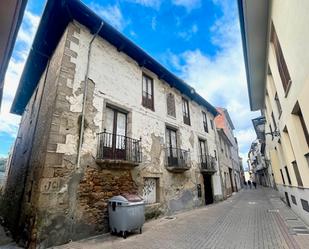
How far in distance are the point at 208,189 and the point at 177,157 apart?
452 cm

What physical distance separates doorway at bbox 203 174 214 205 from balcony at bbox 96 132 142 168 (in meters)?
6.93

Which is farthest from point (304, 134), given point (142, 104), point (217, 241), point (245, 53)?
point (142, 104)

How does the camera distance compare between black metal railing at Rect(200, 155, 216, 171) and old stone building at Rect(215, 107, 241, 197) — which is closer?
black metal railing at Rect(200, 155, 216, 171)

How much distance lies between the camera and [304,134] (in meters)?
5.12

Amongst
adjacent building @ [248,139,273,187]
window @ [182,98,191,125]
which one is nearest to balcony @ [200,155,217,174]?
window @ [182,98,191,125]

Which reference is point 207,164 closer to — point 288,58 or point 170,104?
point 170,104

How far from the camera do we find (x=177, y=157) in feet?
34.7

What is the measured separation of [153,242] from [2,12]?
575 centimetres

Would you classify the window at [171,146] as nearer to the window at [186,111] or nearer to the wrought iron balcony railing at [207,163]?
the window at [186,111]

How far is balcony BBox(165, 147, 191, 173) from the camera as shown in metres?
9.69

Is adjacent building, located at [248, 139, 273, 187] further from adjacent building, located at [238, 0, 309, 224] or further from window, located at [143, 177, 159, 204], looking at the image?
window, located at [143, 177, 159, 204]

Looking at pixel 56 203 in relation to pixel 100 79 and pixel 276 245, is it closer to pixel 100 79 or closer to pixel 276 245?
pixel 100 79

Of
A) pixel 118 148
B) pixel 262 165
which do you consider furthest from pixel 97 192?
pixel 262 165

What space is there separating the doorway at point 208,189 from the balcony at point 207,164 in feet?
1.70
